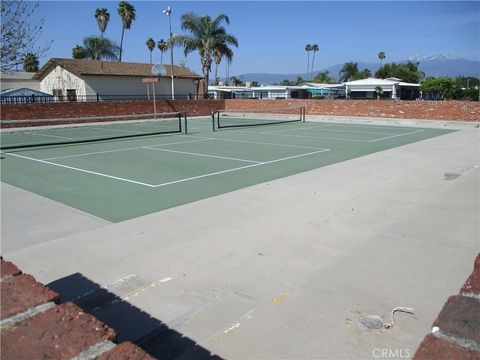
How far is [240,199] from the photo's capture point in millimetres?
8820

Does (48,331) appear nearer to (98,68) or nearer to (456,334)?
(456,334)

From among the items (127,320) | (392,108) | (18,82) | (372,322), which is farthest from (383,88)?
(127,320)

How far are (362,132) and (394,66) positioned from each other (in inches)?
2714

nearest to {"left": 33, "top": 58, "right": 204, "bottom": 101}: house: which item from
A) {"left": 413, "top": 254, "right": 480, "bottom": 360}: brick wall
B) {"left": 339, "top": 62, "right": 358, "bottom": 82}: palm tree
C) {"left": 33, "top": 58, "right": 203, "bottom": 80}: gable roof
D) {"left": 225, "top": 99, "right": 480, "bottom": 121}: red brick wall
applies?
{"left": 33, "top": 58, "right": 203, "bottom": 80}: gable roof

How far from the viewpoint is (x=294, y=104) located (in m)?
37.8

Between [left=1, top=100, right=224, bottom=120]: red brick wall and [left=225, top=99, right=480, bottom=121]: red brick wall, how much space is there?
508 centimetres

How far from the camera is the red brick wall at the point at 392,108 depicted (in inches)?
1158

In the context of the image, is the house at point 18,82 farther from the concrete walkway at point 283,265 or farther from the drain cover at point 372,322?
the drain cover at point 372,322

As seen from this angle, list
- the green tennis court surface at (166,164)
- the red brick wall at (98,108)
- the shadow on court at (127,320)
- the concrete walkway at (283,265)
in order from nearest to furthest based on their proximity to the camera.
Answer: the shadow on court at (127,320) < the concrete walkway at (283,265) < the green tennis court surface at (166,164) < the red brick wall at (98,108)

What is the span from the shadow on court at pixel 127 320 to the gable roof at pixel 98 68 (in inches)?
1501

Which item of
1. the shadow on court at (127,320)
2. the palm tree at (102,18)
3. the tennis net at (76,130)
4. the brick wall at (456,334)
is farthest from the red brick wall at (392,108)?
the palm tree at (102,18)

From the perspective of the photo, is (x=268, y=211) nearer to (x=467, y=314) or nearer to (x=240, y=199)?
(x=240, y=199)

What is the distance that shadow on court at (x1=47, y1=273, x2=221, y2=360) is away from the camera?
369 centimetres

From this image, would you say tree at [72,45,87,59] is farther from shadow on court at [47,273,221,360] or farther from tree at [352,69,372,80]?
shadow on court at [47,273,221,360]
